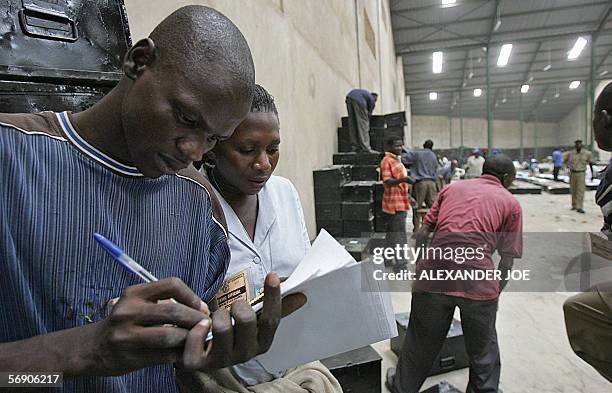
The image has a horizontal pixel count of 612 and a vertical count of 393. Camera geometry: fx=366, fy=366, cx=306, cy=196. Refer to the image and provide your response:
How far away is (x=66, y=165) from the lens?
689 mm

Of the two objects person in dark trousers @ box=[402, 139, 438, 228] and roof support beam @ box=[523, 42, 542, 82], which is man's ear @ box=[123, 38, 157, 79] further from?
roof support beam @ box=[523, 42, 542, 82]

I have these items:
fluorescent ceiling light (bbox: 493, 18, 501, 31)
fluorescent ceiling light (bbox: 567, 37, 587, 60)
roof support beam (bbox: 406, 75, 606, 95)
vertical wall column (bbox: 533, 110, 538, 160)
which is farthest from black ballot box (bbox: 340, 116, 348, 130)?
vertical wall column (bbox: 533, 110, 538, 160)

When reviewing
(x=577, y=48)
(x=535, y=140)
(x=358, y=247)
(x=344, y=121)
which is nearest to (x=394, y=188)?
(x=358, y=247)

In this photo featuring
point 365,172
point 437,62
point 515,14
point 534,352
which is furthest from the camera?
point 437,62

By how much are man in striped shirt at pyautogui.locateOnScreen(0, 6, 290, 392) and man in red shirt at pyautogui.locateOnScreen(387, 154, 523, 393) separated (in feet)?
5.60

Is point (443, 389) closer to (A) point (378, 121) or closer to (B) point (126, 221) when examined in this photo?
(B) point (126, 221)

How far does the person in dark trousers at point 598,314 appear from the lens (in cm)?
171

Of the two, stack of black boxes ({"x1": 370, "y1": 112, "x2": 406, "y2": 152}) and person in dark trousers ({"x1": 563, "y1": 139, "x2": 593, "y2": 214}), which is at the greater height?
stack of black boxes ({"x1": 370, "y1": 112, "x2": 406, "y2": 152})

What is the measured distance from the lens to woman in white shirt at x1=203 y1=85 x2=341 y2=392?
111 centimetres

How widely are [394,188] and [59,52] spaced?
4.12 m

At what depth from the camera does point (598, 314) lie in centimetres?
173

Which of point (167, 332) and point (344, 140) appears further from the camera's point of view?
point (344, 140)

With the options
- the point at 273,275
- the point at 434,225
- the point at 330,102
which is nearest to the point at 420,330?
the point at 434,225

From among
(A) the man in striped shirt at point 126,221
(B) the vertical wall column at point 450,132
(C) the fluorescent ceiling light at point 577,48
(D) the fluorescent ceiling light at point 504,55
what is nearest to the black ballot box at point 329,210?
(A) the man in striped shirt at point 126,221
